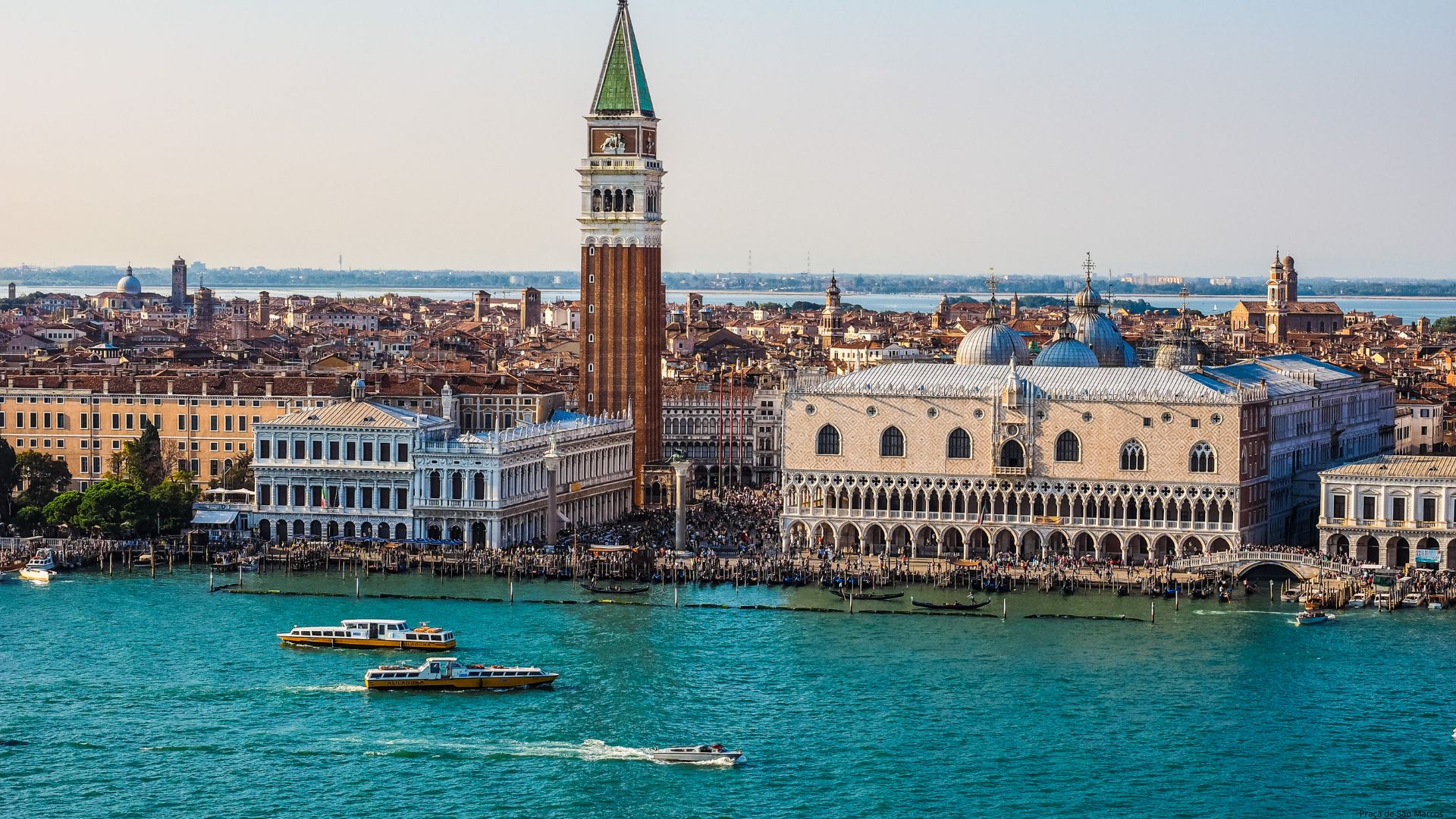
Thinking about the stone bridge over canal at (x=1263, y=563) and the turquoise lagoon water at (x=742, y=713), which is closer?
the turquoise lagoon water at (x=742, y=713)

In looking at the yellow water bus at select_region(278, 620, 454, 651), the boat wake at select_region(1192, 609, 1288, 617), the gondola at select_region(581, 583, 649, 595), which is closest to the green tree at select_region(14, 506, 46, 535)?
the gondola at select_region(581, 583, 649, 595)

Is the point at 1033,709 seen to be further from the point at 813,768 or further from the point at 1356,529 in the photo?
the point at 1356,529

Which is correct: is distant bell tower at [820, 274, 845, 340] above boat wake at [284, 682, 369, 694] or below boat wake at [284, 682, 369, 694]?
above

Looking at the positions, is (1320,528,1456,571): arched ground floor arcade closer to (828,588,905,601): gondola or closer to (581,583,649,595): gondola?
(828,588,905,601): gondola

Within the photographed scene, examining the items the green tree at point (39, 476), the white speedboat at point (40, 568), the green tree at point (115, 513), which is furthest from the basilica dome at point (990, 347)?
the green tree at point (39, 476)

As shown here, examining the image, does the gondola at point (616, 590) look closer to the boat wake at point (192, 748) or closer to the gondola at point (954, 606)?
the gondola at point (954, 606)
